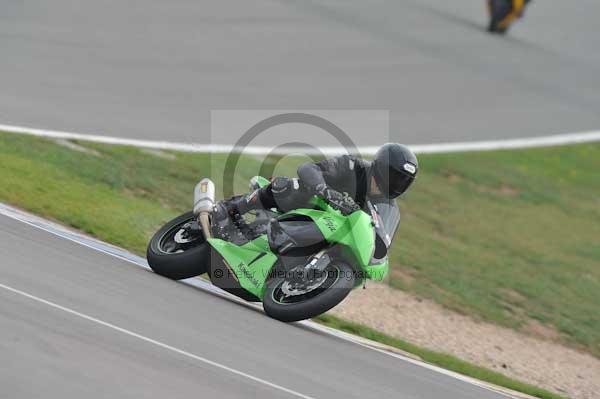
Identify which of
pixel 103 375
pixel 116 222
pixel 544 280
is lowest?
pixel 544 280

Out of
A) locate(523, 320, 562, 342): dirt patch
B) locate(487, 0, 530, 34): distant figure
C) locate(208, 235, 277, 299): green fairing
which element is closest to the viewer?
locate(208, 235, 277, 299): green fairing

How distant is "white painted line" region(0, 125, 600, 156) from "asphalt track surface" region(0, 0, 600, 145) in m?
0.26

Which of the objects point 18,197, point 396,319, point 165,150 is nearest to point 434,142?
point 165,150

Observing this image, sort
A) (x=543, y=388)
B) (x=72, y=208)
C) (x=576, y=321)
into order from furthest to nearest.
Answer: (x=576, y=321) < (x=72, y=208) < (x=543, y=388)

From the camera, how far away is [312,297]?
8.73m

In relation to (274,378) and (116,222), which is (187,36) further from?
(274,378)

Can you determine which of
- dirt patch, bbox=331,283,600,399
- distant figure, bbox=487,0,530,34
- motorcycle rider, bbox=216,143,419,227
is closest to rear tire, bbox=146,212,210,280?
motorcycle rider, bbox=216,143,419,227

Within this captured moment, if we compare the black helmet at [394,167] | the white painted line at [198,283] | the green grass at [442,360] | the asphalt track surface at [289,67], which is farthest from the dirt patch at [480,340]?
the asphalt track surface at [289,67]

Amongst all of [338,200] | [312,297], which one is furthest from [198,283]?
[338,200]

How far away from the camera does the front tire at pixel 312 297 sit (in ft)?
28.0

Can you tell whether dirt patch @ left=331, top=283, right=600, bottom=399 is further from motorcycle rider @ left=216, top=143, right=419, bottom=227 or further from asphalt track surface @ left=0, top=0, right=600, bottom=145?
asphalt track surface @ left=0, top=0, right=600, bottom=145

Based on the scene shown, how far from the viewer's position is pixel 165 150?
15.9m

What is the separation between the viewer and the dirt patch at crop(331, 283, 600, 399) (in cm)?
1112

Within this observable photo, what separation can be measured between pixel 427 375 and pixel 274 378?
2.32m
